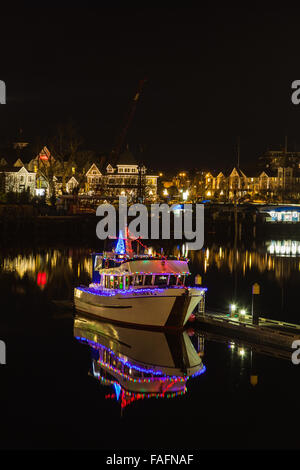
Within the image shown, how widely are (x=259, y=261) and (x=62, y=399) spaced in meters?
39.7

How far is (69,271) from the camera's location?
46062 millimetres

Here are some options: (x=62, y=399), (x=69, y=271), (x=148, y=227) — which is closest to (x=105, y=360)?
(x=62, y=399)

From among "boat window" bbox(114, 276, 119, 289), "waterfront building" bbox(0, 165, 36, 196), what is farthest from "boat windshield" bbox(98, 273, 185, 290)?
"waterfront building" bbox(0, 165, 36, 196)

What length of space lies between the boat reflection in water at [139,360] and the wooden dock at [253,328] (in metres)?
1.21

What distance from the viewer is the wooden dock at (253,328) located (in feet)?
Result: 71.6

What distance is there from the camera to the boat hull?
2368 cm

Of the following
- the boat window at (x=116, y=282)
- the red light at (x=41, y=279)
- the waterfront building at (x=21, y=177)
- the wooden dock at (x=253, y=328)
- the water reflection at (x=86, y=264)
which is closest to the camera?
the wooden dock at (x=253, y=328)

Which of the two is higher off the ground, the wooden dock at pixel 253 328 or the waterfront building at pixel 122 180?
the waterfront building at pixel 122 180

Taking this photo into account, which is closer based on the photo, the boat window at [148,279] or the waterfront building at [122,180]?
the boat window at [148,279]

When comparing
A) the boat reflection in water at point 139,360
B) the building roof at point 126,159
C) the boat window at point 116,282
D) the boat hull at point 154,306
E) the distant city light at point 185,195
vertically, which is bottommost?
the boat reflection in water at point 139,360

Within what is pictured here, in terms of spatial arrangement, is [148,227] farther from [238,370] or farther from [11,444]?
[11,444]

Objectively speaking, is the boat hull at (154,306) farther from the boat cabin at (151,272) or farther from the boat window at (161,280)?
the boat window at (161,280)

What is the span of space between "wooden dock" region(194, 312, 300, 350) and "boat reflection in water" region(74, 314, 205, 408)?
3.96 feet

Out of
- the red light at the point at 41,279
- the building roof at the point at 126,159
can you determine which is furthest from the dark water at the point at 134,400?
the building roof at the point at 126,159
